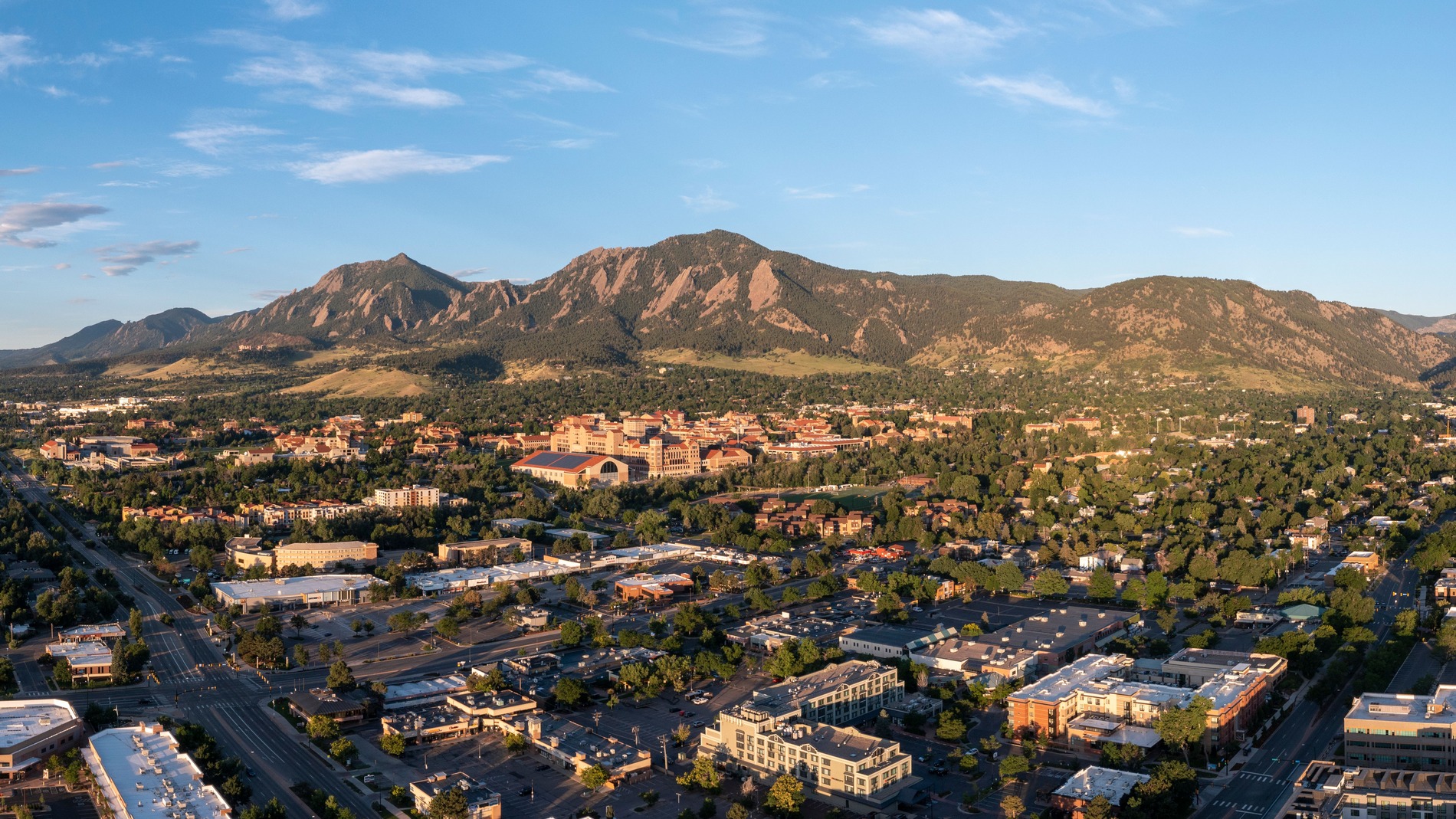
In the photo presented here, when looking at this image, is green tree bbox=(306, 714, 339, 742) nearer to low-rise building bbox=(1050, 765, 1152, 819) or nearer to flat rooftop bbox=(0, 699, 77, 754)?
flat rooftop bbox=(0, 699, 77, 754)

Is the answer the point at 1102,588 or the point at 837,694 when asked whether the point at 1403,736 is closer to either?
the point at 837,694

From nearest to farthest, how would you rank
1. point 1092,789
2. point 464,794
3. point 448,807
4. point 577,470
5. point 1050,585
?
point 448,807 → point 1092,789 → point 464,794 → point 1050,585 → point 577,470

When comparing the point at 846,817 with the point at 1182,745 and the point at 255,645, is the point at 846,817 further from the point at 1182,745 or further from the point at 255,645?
the point at 255,645

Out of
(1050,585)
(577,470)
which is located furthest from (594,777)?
(577,470)

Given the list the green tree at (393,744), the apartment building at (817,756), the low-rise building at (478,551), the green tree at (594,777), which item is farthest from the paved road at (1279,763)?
the low-rise building at (478,551)

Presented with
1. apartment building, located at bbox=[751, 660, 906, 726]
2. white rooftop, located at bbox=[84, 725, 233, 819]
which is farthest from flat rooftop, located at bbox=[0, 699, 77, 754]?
apartment building, located at bbox=[751, 660, 906, 726]

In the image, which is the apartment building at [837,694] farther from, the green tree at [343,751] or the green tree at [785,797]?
the green tree at [343,751]

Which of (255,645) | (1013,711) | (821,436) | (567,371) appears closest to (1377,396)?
(821,436)
